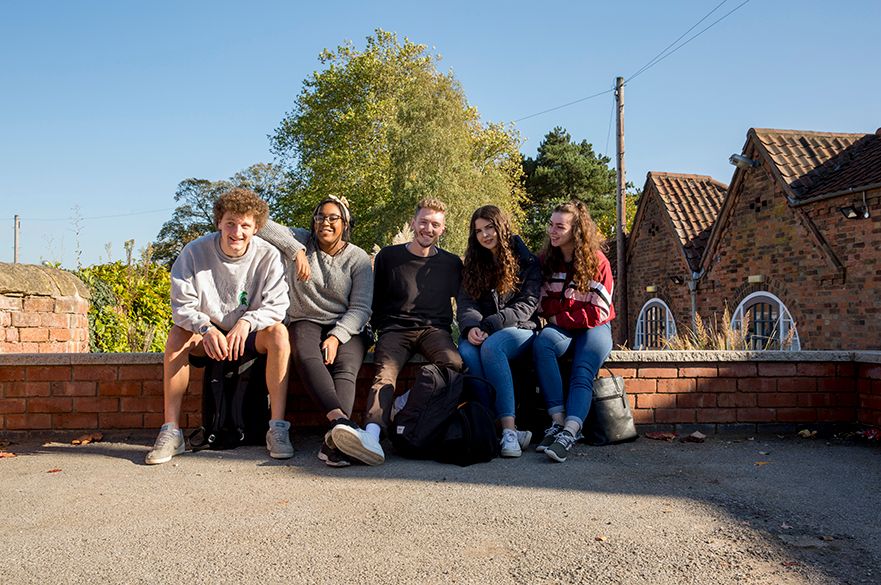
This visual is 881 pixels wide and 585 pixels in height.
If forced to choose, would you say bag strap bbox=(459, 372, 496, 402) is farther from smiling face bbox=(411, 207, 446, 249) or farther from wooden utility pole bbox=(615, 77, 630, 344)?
wooden utility pole bbox=(615, 77, 630, 344)

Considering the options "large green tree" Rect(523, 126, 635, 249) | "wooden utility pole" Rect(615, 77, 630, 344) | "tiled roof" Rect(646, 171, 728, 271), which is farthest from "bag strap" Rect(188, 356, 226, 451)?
"large green tree" Rect(523, 126, 635, 249)

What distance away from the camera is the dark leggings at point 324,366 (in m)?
4.38

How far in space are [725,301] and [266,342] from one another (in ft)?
47.6

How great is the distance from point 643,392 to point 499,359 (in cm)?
123

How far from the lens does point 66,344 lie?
652 cm

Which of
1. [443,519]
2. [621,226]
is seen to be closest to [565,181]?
[621,226]

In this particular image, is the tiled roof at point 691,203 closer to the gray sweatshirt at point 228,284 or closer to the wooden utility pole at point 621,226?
the wooden utility pole at point 621,226

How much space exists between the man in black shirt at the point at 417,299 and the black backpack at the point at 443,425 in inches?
11.1

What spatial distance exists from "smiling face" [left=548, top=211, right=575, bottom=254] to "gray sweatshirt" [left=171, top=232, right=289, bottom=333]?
1.84m

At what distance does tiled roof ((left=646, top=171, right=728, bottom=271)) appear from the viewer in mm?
19125

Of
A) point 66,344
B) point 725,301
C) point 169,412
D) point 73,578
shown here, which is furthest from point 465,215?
point 73,578

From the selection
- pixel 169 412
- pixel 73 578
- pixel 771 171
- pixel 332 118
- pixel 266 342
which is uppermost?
pixel 332 118

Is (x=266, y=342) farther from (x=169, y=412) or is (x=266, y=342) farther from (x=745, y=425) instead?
(x=745, y=425)

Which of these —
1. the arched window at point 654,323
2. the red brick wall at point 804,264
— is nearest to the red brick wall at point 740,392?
the red brick wall at point 804,264
